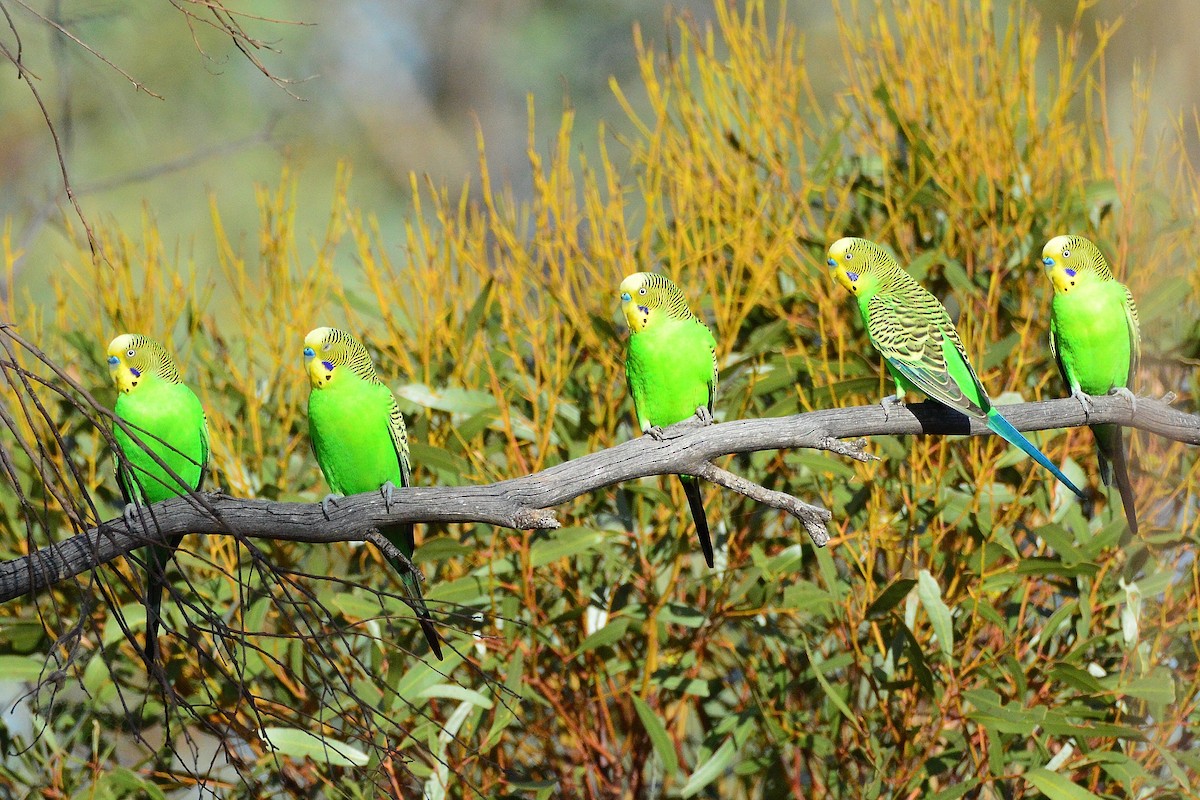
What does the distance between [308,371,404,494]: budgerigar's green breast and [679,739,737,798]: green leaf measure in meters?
1.47

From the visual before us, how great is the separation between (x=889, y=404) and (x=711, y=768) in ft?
4.81

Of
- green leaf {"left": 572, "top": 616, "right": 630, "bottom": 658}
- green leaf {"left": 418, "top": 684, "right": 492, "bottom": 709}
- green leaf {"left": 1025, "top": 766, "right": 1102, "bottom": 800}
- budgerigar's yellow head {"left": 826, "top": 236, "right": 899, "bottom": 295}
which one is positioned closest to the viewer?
budgerigar's yellow head {"left": 826, "top": 236, "right": 899, "bottom": 295}

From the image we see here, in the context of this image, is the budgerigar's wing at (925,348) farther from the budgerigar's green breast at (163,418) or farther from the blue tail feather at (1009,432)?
the budgerigar's green breast at (163,418)

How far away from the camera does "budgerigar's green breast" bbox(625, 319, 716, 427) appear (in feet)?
7.56

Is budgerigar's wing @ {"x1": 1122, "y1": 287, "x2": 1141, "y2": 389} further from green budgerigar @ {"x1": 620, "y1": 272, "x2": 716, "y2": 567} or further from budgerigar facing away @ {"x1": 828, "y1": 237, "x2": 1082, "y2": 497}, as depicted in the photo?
green budgerigar @ {"x1": 620, "y1": 272, "x2": 716, "y2": 567}

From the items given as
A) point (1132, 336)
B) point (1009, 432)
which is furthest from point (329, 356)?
point (1132, 336)

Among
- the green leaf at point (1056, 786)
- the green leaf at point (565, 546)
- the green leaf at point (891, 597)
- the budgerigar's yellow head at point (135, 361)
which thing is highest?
the budgerigar's yellow head at point (135, 361)

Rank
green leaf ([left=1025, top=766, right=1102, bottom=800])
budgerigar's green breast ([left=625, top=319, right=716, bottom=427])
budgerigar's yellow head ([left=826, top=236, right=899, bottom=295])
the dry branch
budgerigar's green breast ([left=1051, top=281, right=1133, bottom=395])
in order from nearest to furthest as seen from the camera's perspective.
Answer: the dry branch
budgerigar's green breast ([left=625, top=319, right=716, bottom=427])
budgerigar's yellow head ([left=826, top=236, right=899, bottom=295])
budgerigar's green breast ([left=1051, top=281, right=1133, bottom=395])
green leaf ([left=1025, top=766, right=1102, bottom=800])

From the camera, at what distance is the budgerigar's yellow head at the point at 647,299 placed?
219cm

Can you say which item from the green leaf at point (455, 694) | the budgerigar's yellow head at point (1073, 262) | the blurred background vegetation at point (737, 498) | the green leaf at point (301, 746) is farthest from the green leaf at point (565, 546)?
the budgerigar's yellow head at point (1073, 262)

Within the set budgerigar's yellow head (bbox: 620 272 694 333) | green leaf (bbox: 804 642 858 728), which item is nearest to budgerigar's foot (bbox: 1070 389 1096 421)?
budgerigar's yellow head (bbox: 620 272 694 333)

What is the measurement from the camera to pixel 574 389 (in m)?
3.51

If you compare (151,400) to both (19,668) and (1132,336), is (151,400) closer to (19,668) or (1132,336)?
(19,668)

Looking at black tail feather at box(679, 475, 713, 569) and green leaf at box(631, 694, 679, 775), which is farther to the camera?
green leaf at box(631, 694, 679, 775)
